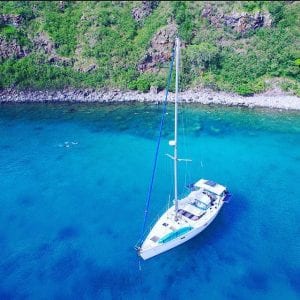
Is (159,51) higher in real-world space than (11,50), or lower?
lower

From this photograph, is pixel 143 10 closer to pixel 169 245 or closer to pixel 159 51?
pixel 159 51

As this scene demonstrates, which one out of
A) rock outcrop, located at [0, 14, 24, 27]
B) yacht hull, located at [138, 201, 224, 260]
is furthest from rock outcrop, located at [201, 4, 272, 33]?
yacht hull, located at [138, 201, 224, 260]

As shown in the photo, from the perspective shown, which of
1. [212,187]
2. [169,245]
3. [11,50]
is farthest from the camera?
[11,50]

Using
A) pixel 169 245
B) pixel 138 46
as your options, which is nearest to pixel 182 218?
pixel 169 245

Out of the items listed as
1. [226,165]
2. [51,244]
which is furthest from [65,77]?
[51,244]

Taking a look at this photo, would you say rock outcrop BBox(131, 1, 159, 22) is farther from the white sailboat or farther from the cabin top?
the white sailboat

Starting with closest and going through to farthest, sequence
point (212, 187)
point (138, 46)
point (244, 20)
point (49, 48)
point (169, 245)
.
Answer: point (169, 245) → point (212, 187) → point (49, 48) → point (138, 46) → point (244, 20)

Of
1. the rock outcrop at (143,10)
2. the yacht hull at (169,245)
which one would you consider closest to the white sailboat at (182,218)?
the yacht hull at (169,245)
